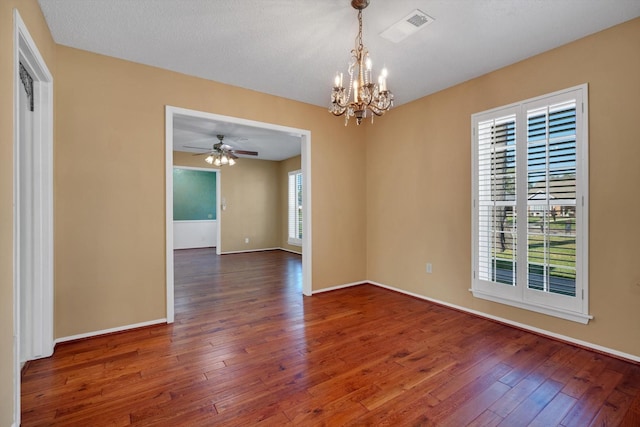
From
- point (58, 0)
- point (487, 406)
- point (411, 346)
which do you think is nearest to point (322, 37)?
point (58, 0)

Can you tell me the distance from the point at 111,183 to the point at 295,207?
18.1ft

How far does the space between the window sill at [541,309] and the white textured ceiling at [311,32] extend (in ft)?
7.96

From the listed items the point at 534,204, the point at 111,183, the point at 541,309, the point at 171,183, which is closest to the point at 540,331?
the point at 541,309

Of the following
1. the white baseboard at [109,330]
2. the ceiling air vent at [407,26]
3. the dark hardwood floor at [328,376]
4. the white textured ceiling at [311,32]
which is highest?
the white textured ceiling at [311,32]

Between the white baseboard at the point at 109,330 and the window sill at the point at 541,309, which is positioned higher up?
the window sill at the point at 541,309

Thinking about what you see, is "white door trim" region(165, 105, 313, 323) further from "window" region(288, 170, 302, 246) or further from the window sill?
"window" region(288, 170, 302, 246)

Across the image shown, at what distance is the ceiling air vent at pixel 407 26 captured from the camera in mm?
2283

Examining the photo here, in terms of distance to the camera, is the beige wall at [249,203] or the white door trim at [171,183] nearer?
the white door trim at [171,183]

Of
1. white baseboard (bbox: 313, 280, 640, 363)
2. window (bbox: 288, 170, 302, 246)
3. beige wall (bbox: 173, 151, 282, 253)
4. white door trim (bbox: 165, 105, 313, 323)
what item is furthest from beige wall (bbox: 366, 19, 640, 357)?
beige wall (bbox: 173, 151, 282, 253)

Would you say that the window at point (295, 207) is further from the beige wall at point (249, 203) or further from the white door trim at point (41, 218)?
the white door trim at point (41, 218)

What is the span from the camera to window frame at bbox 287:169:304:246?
26.4 ft

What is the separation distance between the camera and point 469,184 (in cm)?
342

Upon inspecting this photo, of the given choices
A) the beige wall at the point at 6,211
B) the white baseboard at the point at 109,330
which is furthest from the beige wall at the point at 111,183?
the beige wall at the point at 6,211

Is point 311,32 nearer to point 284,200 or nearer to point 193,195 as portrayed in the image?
point 284,200
